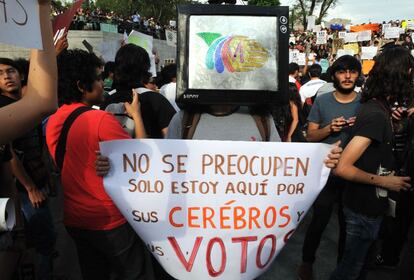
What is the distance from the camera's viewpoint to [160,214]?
160 cm

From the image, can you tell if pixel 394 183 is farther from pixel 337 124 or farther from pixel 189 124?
pixel 189 124

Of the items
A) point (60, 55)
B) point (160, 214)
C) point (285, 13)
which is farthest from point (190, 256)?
point (60, 55)

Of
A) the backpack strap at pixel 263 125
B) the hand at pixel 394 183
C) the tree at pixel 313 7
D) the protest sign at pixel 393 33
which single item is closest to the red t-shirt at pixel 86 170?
the backpack strap at pixel 263 125

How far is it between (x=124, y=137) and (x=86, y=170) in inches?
10.3

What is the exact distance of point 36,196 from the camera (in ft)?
8.94

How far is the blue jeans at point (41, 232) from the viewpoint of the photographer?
2814 millimetres

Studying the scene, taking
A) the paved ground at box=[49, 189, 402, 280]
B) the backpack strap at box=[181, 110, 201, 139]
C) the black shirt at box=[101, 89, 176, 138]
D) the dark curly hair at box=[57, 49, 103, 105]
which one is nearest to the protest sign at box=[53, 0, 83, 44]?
the dark curly hair at box=[57, 49, 103, 105]

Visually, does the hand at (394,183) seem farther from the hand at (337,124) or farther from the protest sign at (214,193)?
the hand at (337,124)

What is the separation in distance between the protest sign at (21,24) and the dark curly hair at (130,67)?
1786 mm

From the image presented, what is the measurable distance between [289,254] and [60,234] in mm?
2399

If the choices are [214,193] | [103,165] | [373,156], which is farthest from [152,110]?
[373,156]

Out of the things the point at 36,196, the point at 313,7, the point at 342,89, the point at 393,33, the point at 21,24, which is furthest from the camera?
the point at 313,7

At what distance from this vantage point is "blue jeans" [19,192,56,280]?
2814 mm

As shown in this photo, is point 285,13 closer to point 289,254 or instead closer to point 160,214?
point 160,214
